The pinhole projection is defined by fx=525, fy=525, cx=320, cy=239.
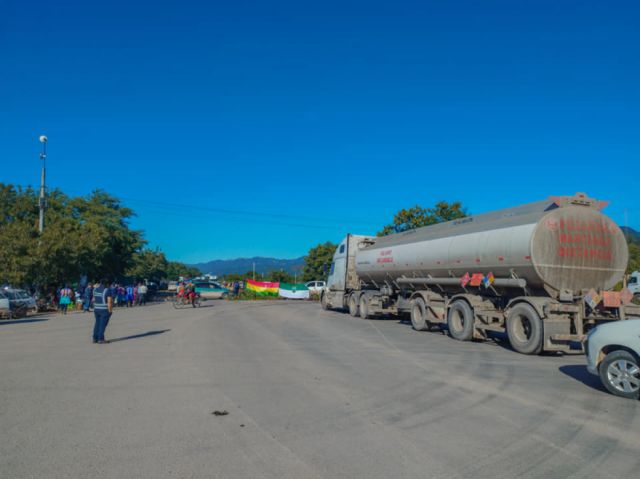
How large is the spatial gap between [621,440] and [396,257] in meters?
14.8

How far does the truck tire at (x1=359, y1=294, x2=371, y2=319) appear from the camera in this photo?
78.2 feet

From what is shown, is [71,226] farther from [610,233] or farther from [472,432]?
[472,432]

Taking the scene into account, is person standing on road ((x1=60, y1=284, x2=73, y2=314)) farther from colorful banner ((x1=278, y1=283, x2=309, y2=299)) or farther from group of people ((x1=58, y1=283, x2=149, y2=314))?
colorful banner ((x1=278, y1=283, x2=309, y2=299))

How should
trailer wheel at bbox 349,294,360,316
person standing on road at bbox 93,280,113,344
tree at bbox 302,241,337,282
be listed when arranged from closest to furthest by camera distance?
1. person standing on road at bbox 93,280,113,344
2. trailer wheel at bbox 349,294,360,316
3. tree at bbox 302,241,337,282

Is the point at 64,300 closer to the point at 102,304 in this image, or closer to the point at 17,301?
the point at 17,301

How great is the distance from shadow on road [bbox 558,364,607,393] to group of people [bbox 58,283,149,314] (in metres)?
21.0

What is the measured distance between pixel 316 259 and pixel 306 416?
62537mm

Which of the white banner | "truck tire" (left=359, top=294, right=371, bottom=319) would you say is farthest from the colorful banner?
"truck tire" (left=359, top=294, right=371, bottom=319)

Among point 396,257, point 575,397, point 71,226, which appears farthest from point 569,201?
point 71,226

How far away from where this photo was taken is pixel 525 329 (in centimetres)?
1301

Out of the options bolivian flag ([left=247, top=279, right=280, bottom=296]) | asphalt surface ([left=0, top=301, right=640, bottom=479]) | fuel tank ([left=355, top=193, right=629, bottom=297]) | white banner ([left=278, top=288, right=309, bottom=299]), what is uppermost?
fuel tank ([left=355, top=193, right=629, bottom=297])

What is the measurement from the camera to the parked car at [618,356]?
7.48 metres

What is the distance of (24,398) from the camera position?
7.31 meters

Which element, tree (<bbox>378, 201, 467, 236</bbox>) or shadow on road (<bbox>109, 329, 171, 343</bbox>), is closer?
shadow on road (<bbox>109, 329, 171, 343</bbox>)
